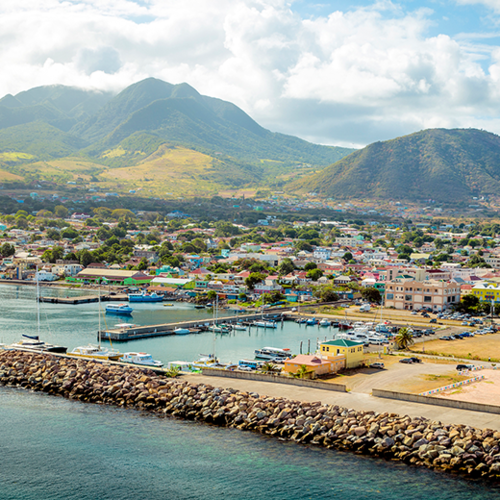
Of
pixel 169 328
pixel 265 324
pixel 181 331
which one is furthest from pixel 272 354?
pixel 265 324

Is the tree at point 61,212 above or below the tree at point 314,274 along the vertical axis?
above

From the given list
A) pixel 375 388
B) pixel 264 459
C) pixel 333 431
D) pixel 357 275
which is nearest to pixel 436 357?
pixel 375 388

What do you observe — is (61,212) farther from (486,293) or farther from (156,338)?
(156,338)

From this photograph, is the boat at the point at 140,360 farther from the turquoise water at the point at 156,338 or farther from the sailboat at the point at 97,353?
the turquoise water at the point at 156,338

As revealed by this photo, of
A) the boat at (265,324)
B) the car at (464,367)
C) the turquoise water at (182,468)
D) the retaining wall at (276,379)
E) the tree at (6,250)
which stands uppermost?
the tree at (6,250)

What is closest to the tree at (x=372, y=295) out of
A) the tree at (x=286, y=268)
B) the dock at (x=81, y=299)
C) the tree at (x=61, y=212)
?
the tree at (x=286, y=268)

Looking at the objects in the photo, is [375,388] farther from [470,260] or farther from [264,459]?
[470,260]

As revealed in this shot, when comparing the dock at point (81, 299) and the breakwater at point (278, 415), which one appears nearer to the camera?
the breakwater at point (278, 415)
